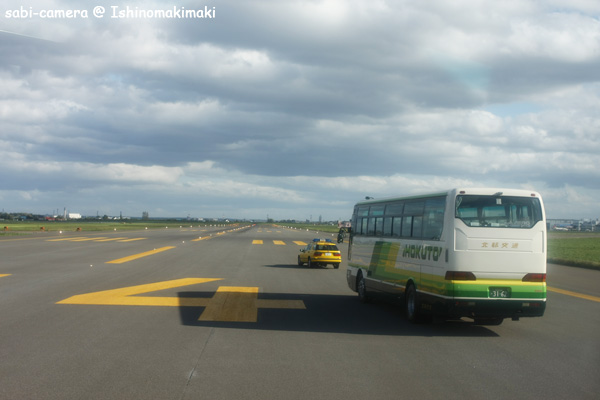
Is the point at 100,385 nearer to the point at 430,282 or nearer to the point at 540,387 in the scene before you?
the point at 540,387

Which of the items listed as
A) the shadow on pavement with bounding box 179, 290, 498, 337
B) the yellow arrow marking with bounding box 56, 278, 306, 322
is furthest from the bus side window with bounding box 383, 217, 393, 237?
the yellow arrow marking with bounding box 56, 278, 306, 322

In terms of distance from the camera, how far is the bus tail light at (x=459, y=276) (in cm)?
1121

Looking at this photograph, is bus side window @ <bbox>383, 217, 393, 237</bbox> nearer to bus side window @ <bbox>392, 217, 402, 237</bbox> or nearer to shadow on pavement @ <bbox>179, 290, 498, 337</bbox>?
bus side window @ <bbox>392, 217, 402, 237</bbox>

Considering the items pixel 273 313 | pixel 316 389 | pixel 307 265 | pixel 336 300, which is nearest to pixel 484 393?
pixel 316 389

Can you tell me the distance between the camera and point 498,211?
38.4ft

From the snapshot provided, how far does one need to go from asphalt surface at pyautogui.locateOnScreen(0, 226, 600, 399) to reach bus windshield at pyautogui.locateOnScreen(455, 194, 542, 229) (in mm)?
2118

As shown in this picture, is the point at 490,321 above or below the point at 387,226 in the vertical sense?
below

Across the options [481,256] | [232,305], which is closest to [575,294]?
[481,256]

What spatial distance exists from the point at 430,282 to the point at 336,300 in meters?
4.95

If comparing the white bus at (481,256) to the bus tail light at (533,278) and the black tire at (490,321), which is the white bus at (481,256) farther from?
the black tire at (490,321)

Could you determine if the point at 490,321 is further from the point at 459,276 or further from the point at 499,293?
the point at 459,276

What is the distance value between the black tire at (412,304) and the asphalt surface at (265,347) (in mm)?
204

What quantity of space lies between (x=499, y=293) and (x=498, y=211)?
61.2 inches

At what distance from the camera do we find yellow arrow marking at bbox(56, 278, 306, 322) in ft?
42.8
